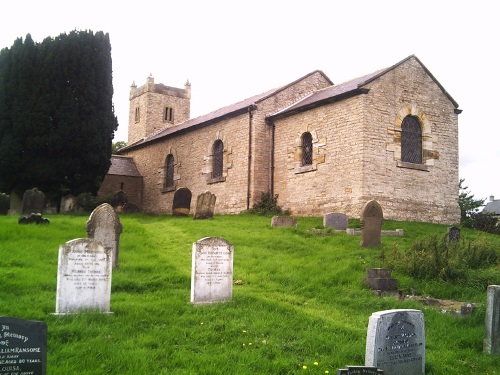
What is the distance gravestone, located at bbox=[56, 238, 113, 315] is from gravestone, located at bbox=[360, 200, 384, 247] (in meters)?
7.58

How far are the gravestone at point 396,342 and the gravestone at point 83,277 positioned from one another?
12.7ft

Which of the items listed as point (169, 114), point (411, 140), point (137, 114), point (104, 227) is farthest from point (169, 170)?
point (104, 227)

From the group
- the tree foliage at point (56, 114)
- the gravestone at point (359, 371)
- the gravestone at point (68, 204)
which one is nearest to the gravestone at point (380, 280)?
the gravestone at point (359, 371)

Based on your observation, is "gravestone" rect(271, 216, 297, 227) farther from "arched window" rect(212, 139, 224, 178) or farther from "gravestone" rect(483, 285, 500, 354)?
"gravestone" rect(483, 285, 500, 354)

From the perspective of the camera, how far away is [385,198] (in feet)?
65.7

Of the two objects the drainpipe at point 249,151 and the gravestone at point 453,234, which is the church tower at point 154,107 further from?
the gravestone at point 453,234

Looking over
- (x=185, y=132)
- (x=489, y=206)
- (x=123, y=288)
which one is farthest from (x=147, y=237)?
(x=489, y=206)

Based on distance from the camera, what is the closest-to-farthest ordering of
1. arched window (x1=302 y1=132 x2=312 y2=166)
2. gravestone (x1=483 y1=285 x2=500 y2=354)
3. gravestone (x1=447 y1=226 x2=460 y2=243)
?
gravestone (x1=483 y1=285 x2=500 y2=354) → gravestone (x1=447 y1=226 x2=460 y2=243) → arched window (x1=302 y1=132 x2=312 y2=166)

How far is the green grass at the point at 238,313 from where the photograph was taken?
22.2 feet

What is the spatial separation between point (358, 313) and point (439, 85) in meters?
14.6

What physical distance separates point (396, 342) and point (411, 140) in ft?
50.3

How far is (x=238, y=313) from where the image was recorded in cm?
872

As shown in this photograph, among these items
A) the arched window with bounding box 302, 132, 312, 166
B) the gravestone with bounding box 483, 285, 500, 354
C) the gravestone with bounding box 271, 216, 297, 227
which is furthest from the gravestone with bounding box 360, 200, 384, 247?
the arched window with bounding box 302, 132, 312, 166

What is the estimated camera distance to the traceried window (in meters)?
43.2
